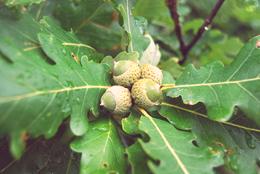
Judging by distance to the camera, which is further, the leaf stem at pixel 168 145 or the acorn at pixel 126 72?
the acorn at pixel 126 72

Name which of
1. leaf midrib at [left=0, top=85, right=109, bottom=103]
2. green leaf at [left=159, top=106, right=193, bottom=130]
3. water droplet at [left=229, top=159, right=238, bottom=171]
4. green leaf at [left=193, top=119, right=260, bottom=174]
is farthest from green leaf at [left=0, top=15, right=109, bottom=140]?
water droplet at [left=229, top=159, right=238, bottom=171]

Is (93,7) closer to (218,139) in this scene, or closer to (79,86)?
(79,86)

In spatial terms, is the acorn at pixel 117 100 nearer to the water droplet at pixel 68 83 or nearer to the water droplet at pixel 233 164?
the water droplet at pixel 68 83

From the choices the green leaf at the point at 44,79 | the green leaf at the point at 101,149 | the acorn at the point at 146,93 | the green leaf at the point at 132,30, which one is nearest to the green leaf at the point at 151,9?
the green leaf at the point at 132,30

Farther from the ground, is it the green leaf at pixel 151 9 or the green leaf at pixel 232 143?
the green leaf at pixel 151 9

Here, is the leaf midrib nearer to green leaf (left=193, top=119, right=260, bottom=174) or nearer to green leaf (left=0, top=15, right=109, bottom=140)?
green leaf (left=0, top=15, right=109, bottom=140)

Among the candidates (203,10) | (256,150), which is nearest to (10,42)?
(256,150)
